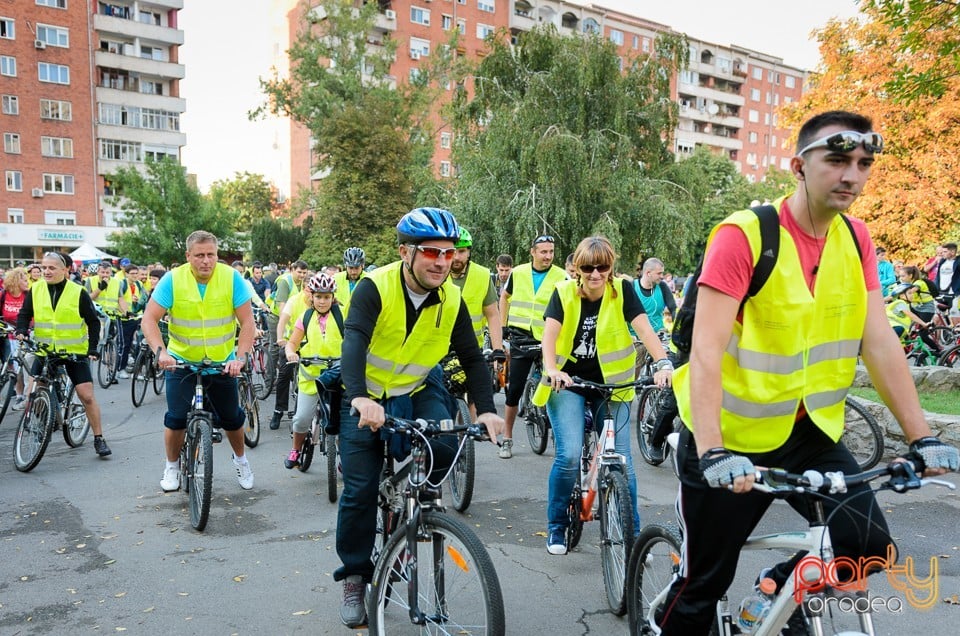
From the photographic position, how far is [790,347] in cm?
246

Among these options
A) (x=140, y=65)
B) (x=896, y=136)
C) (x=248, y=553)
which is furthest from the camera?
(x=140, y=65)

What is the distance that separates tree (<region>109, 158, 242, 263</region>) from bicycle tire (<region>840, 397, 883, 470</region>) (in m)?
42.0

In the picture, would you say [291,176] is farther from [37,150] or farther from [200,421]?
[200,421]

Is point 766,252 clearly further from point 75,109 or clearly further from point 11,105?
point 75,109

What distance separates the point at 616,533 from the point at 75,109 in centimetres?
5737

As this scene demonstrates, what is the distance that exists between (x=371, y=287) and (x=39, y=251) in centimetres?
5609

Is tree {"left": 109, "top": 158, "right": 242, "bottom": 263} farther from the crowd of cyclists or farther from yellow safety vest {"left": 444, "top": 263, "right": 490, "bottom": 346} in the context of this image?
the crowd of cyclists

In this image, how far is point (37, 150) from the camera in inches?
1993

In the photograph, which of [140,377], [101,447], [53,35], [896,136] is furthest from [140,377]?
[53,35]

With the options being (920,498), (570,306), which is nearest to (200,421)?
(570,306)

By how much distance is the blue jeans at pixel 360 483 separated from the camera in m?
3.73

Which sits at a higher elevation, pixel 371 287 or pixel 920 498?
pixel 371 287

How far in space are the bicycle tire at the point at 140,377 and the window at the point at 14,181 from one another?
46.3 metres

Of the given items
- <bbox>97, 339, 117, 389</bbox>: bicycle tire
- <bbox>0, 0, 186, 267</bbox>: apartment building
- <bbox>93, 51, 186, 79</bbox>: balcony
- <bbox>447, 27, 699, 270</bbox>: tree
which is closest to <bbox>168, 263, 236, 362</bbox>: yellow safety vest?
<bbox>97, 339, 117, 389</bbox>: bicycle tire
